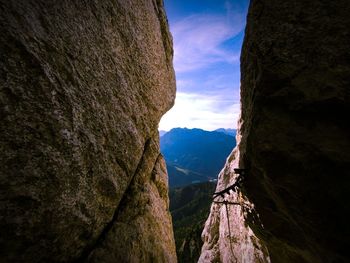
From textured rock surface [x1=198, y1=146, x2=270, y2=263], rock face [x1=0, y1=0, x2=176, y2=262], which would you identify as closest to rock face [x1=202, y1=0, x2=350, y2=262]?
textured rock surface [x1=198, y1=146, x2=270, y2=263]

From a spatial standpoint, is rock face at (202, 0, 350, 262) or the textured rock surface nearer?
rock face at (202, 0, 350, 262)

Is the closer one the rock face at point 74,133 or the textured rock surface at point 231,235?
the rock face at point 74,133

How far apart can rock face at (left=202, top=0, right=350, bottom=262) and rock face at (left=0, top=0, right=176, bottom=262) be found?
4425 millimetres

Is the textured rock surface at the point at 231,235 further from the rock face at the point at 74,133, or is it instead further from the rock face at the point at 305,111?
the rock face at the point at 74,133

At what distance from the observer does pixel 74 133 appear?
208 inches

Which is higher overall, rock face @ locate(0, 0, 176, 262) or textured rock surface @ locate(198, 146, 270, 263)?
rock face @ locate(0, 0, 176, 262)

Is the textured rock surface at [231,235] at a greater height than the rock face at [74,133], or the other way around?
the rock face at [74,133]

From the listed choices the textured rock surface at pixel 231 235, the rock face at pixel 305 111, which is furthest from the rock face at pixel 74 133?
the rock face at pixel 305 111

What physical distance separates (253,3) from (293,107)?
3.05 meters

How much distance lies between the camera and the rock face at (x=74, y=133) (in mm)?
4152

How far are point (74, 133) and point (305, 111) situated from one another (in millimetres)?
5442

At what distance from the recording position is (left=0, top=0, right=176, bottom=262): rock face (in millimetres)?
4152

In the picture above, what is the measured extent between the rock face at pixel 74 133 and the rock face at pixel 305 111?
443cm

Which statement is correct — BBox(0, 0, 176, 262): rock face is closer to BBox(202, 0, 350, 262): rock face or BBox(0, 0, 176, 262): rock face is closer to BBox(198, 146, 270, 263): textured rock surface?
BBox(198, 146, 270, 263): textured rock surface
